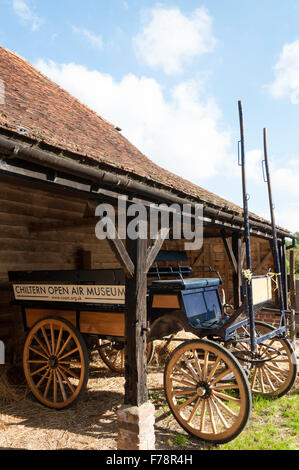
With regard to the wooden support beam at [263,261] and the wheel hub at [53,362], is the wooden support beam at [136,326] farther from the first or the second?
the wooden support beam at [263,261]

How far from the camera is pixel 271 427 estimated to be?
425cm

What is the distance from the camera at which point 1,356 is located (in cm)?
566

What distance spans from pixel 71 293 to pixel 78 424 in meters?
1.52

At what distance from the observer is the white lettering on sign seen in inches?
168

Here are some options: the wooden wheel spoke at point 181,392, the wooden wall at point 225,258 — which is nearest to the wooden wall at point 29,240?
the wooden wheel spoke at point 181,392

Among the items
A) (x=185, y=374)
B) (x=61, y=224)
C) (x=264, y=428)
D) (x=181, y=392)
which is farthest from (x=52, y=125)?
(x=264, y=428)

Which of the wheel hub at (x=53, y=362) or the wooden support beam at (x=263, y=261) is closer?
the wheel hub at (x=53, y=362)

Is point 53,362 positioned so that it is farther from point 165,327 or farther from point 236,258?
point 236,258

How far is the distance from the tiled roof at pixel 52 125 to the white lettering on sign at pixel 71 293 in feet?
4.53

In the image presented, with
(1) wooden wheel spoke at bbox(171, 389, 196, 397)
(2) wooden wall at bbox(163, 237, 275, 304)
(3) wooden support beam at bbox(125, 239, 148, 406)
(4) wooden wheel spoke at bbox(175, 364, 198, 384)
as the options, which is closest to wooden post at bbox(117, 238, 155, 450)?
(3) wooden support beam at bbox(125, 239, 148, 406)

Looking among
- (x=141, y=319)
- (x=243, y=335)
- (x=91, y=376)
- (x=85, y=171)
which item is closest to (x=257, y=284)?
(x=243, y=335)

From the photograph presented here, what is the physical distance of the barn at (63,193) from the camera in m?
3.05

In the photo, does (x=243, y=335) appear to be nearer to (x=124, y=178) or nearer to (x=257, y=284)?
(x=257, y=284)

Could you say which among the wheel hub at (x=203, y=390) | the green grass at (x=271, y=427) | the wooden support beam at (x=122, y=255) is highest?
the wooden support beam at (x=122, y=255)
